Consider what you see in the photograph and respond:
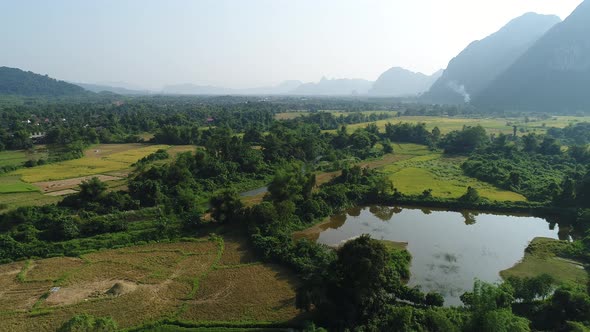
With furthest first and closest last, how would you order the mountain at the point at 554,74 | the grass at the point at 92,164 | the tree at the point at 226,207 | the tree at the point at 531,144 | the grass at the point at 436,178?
1. the mountain at the point at 554,74
2. the tree at the point at 531,144
3. the grass at the point at 92,164
4. the grass at the point at 436,178
5. the tree at the point at 226,207

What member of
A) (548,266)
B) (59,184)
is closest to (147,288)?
(548,266)

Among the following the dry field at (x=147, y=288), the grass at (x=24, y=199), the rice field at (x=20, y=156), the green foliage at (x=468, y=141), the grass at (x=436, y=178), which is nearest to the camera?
the dry field at (x=147, y=288)

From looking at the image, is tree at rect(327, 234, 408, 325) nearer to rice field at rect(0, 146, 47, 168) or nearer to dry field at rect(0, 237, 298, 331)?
dry field at rect(0, 237, 298, 331)

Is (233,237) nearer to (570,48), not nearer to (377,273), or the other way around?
(377,273)

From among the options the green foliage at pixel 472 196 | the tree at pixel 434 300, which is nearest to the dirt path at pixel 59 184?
the tree at pixel 434 300

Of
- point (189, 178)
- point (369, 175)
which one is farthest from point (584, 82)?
point (189, 178)

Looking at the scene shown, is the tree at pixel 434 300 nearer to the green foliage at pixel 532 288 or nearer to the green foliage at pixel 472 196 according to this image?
the green foliage at pixel 532 288
